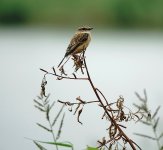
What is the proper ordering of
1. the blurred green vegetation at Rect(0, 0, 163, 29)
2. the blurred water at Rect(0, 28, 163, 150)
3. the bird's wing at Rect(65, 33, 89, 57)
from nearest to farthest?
the bird's wing at Rect(65, 33, 89, 57) → the blurred water at Rect(0, 28, 163, 150) → the blurred green vegetation at Rect(0, 0, 163, 29)

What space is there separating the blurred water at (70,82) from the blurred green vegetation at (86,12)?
43 centimetres

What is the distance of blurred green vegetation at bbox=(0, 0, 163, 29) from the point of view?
1812 centimetres

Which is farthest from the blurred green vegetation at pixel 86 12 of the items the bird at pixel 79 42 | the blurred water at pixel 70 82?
the bird at pixel 79 42

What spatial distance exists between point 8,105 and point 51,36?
9956 mm

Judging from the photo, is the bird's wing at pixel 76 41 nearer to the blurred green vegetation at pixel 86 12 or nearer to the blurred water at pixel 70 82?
the blurred water at pixel 70 82

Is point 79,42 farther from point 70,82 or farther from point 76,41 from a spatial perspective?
point 70,82

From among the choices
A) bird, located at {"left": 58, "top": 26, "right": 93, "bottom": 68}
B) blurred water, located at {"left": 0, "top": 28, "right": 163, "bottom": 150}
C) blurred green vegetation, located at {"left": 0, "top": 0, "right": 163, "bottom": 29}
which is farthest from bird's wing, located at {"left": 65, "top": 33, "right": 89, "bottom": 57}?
blurred green vegetation, located at {"left": 0, "top": 0, "right": 163, "bottom": 29}

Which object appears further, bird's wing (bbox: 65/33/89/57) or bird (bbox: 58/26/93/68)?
bird's wing (bbox: 65/33/89/57)

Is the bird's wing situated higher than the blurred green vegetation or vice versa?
the blurred green vegetation

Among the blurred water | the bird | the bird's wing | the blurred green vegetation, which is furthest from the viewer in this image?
the blurred green vegetation

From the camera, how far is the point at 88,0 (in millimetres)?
19625

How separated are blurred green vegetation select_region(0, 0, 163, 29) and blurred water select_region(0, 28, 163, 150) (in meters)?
0.43

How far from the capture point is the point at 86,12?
18531mm

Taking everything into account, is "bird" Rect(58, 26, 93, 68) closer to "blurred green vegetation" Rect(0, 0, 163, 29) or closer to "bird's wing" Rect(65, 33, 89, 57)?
"bird's wing" Rect(65, 33, 89, 57)
